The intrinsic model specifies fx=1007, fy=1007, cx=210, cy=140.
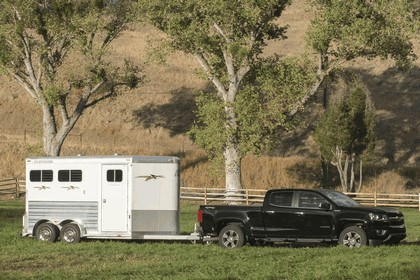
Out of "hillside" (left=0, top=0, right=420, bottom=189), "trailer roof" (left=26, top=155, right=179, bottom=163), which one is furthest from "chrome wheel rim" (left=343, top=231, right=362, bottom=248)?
"hillside" (left=0, top=0, right=420, bottom=189)

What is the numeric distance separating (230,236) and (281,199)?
1.74 m

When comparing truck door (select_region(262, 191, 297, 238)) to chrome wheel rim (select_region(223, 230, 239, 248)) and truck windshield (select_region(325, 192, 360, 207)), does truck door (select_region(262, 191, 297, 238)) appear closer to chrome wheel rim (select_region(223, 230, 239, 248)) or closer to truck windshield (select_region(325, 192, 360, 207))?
chrome wheel rim (select_region(223, 230, 239, 248))

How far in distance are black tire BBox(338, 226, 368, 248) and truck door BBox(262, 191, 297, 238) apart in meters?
1.33

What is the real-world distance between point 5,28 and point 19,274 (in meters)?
34.0

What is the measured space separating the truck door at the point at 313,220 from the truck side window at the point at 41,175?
7631mm

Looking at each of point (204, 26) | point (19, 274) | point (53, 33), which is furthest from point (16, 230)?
point (53, 33)

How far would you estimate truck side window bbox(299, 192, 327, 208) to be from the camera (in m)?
27.4

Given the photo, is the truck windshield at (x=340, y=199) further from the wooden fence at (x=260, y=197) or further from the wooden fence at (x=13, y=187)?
the wooden fence at (x=13, y=187)

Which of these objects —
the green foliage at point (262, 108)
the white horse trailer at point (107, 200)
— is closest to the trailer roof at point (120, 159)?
the white horse trailer at point (107, 200)

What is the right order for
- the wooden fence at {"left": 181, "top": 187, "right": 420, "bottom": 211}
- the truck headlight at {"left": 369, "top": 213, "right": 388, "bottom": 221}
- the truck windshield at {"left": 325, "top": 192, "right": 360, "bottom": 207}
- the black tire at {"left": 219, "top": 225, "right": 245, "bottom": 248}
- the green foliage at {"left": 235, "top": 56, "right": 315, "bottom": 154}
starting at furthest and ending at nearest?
the wooden fence at {"left": 181, "top": 187, "right": 420, "bottom": 211}
the green foliage at {"left": 235, "top": 56, "right": 315, "bottom": 154}
the black tire at {"left": 219, "top": 225, "right": 245, "bottom": 248}
the truck windshield at {"left": 325, "top": 192, "right": 360, "bottom": 207}
the truck headlight at {"left": 369, "top": 213, "right": 388, "bottom": 221}

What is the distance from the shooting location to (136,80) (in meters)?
55.9

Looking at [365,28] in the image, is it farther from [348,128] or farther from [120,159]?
[120,159]

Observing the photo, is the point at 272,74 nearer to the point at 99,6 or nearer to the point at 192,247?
the point at 99,6

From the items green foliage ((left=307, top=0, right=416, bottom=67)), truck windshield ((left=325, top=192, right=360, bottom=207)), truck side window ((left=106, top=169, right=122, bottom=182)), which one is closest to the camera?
truck windshield ((left=325, top=192, right=360, bottom=207))
